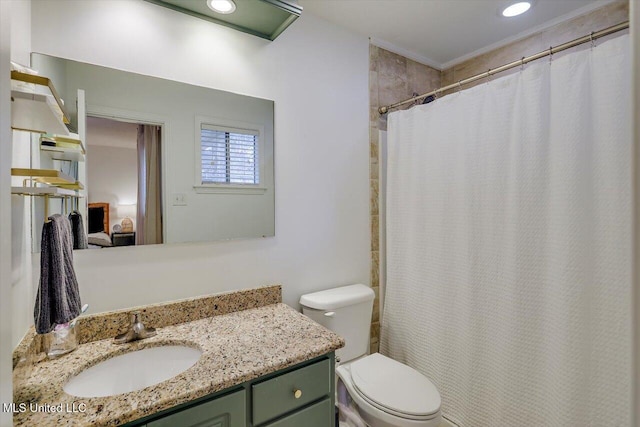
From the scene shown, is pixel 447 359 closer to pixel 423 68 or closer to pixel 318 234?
pixel 318 234

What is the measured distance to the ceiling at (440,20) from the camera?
1.71 m

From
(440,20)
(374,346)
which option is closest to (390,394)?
(374,346)

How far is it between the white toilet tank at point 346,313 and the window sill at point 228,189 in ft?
2.12

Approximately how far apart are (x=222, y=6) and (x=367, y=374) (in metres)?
1.89

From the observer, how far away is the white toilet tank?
5.47 feet

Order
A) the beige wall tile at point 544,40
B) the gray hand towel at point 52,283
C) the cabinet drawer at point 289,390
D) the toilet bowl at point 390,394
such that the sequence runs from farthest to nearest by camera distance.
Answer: the beige wall tile at point 544,40 → the toilet bowl at point 390,394 → the cabinet drawer at point 289,390 → the gray hand towel at point 52,283

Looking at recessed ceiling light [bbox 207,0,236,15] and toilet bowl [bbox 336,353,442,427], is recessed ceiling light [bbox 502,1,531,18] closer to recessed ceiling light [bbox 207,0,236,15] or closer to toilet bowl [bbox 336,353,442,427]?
recessed ceiling light [bbox 207,0,236,15]

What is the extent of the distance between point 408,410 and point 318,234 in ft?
3.20

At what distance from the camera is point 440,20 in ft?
6.11

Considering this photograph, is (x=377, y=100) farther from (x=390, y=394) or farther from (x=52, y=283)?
(x=52, y=283)

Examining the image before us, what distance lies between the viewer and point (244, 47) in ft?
5.17

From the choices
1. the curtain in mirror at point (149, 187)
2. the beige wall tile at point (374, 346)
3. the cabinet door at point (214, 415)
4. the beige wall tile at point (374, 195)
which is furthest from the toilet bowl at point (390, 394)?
the curtain in mirror at point (149, 187)

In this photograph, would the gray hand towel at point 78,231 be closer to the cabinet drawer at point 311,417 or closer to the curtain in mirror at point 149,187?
the curtain in mirror at point 149,187

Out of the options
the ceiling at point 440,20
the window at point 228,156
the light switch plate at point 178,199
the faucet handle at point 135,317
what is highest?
the ceiling at point 440,20
